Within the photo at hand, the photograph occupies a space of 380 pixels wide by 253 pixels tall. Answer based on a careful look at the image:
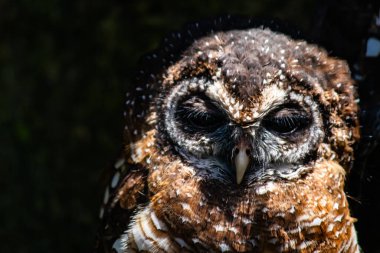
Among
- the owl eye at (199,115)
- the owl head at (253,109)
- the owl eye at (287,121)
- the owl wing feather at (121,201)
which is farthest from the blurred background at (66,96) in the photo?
the owl eye at (287,121)

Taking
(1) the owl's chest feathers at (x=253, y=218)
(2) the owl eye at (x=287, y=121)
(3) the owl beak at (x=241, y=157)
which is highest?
(2) the owl eye at (x=287, y=121)

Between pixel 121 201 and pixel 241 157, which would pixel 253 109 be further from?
pixel 121 201

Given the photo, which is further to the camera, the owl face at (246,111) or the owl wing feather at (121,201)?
the owl wing feather at (121,201)

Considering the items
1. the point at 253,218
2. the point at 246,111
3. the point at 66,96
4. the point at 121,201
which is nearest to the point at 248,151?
the point at 246,111

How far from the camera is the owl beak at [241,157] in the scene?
2.72 metres

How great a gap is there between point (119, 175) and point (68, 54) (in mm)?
2173

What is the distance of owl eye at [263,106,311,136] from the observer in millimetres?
2736

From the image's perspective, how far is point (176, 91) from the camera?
114 inches

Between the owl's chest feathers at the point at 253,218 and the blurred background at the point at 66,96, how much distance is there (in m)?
2.33

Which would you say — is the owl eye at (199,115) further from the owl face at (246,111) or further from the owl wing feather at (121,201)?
the owl wing feather at (121,201)

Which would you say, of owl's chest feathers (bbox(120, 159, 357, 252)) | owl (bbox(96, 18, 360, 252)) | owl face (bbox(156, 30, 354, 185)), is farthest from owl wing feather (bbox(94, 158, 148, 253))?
owl face (bbox(156, 30, 354, 185))

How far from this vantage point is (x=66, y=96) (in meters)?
5.22

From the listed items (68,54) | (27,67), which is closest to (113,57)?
(68,54)

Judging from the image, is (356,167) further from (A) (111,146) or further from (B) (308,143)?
(A) (111,146)
